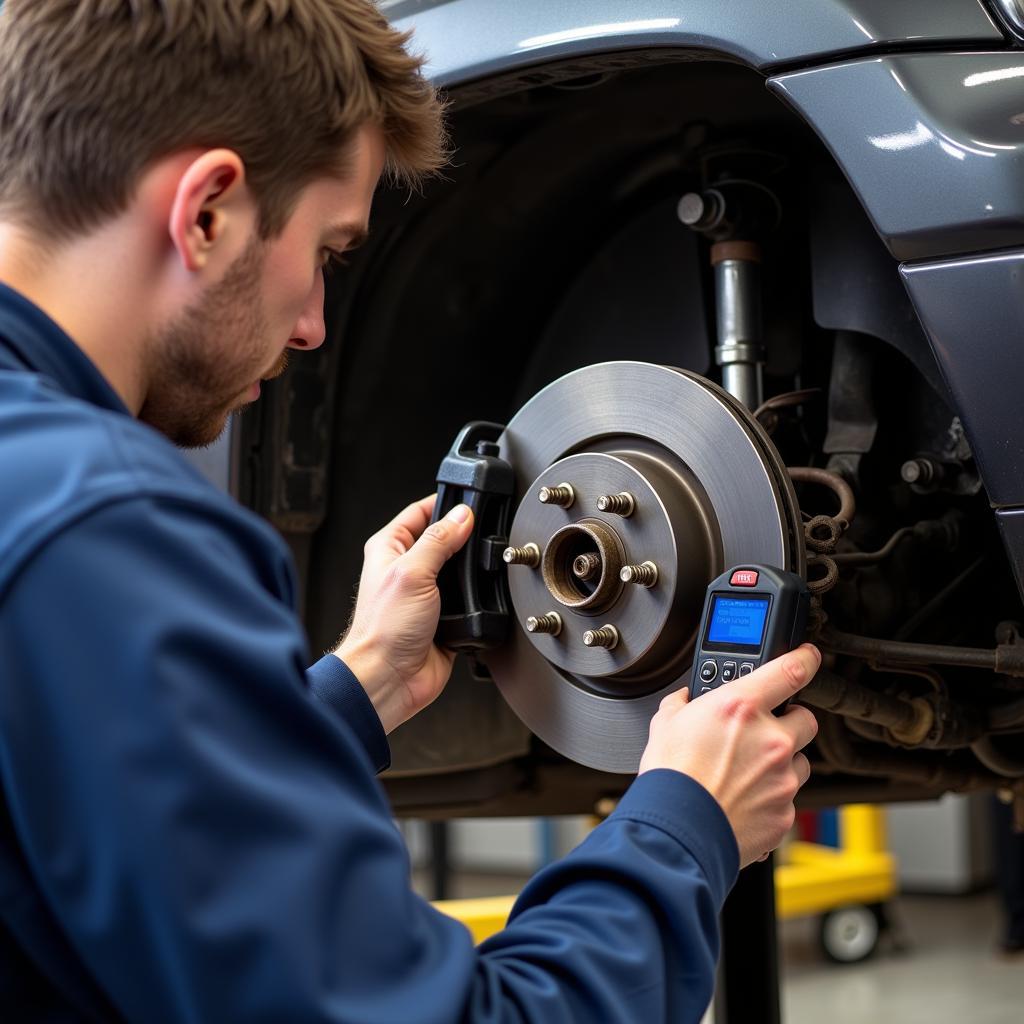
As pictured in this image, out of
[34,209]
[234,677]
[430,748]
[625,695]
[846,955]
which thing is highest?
[34,209]

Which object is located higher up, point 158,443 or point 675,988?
point 158,443

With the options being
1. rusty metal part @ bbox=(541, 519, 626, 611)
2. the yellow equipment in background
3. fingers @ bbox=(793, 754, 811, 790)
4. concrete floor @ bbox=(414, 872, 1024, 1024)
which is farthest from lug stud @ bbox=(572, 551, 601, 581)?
the yellow equipment in background

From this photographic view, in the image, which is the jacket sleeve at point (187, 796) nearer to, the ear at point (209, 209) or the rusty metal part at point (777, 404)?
the ear at point (209, 209)

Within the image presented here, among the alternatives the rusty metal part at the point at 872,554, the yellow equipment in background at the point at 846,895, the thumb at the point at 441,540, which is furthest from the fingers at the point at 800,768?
the yellow equipment in background at the point at 846,895

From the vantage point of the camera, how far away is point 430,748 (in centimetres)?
127

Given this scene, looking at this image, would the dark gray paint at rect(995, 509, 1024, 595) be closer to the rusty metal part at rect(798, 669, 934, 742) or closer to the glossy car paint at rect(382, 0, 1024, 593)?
the glossy car paint at rect(382, 0, 1024, 593)

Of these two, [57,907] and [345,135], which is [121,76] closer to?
[345,135]

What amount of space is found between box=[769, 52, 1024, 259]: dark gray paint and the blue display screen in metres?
0.22

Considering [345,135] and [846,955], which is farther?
[846,955]

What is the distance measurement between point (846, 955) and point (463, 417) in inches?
92.8

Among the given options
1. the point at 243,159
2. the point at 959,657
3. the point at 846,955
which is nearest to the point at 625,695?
the point at 959,657

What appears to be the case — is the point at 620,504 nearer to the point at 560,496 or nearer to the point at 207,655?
the point at 560,496

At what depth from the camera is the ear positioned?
58 centimetres

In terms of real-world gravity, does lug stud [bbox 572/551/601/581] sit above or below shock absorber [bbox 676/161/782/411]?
below
